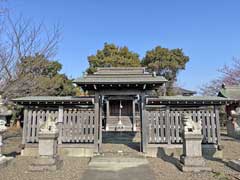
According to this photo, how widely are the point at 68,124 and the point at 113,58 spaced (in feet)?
51.1

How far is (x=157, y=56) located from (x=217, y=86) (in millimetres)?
9501

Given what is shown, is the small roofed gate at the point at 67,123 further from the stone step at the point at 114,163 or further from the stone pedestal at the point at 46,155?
the stone pedestal at the point at 46,155

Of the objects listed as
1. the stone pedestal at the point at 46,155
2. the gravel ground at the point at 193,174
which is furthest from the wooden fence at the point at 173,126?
the stone pedestal at the point at 46,155

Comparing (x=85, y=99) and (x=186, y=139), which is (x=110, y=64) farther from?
(x=186, y=139)

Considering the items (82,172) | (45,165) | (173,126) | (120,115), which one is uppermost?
(120,115)

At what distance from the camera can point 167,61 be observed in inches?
965

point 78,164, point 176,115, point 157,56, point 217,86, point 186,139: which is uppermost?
point 157,56

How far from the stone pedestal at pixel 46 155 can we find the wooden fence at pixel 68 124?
1966 mm

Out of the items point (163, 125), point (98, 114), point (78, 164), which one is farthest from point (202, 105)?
point (78, 164)

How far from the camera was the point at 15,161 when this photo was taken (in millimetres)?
6555

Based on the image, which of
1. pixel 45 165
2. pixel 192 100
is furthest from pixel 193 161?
pixel 45 165

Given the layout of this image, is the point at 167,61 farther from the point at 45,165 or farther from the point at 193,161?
the point at 45,165

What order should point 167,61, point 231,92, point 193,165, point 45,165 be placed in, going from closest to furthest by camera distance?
point 193,165, point 45,165, point 231,92, point 167,61

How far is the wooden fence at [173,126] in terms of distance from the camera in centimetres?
764
